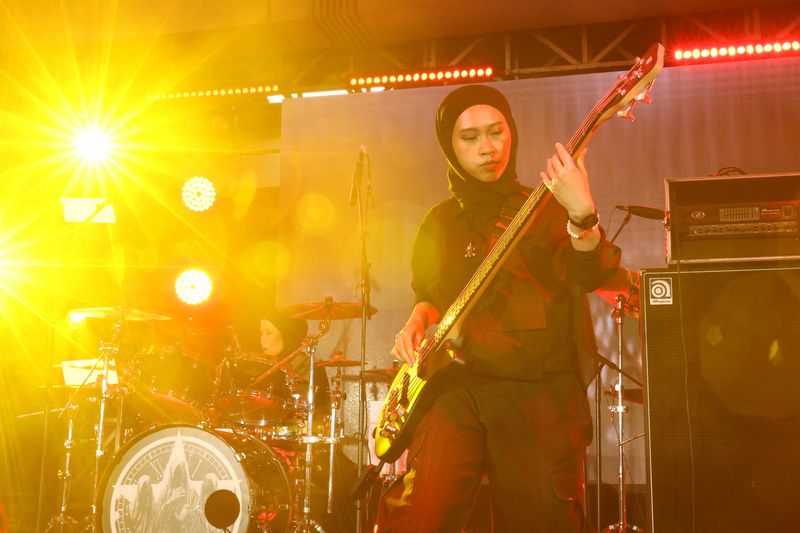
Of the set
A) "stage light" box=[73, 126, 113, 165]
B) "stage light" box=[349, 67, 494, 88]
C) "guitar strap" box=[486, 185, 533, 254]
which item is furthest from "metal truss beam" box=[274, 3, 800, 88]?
"guitar strap" box=[486, 185, 533, 254]

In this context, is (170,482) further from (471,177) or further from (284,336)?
(471,177)

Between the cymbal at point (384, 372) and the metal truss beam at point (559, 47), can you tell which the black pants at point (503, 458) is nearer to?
the cymbal at point (384, 372)

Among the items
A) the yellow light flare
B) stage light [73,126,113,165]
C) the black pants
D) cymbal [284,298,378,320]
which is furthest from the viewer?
stage light [73,126,113,165]

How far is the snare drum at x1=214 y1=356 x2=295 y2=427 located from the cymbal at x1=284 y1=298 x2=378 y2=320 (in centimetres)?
46

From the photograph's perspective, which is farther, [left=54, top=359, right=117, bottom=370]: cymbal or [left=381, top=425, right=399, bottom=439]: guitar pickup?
[left=54, top=359, right=117, bottom=370]: cymbal

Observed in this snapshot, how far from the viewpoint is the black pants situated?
6.59ft

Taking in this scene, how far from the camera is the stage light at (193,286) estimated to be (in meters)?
9.95

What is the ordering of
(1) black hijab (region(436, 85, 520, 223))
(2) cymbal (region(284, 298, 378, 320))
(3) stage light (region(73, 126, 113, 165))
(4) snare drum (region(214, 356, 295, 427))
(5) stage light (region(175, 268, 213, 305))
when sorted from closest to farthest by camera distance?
(1) black hijab (region(436, 85, 520, 223)) < (4) snare drum (region(214, 356, 295, 427)) < (2) cymbal (region(284, 298, 378, 320)) < (3) stage light (region(73, 126, 113, 165)) < (5) stage light (region(175, 268, 213, 305))

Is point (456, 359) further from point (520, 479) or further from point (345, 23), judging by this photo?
point (345, 23)

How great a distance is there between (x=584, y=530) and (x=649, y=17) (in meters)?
5.46

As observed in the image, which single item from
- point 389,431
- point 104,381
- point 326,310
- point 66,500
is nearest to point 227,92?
point 326,310

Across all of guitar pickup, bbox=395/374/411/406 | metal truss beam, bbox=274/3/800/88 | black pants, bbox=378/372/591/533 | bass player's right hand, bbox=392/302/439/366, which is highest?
metal truss beam, bbox=274/3/800/88

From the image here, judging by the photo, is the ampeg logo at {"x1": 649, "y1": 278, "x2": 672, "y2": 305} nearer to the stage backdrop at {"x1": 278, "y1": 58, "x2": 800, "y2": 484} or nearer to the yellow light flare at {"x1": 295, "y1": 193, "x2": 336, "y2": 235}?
the stage backdrop at {"x1": 278, "y1": 58, "x2": 800, "y2": 484}

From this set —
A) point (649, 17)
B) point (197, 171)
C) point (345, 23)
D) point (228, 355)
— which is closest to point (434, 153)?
point (345, 23)
